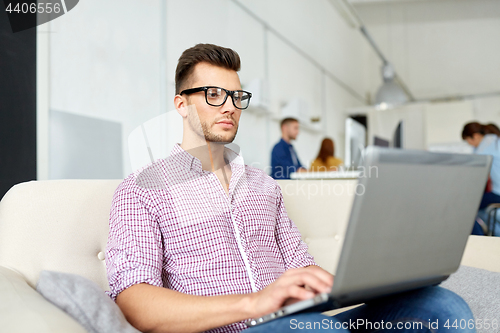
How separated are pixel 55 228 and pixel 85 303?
36cm

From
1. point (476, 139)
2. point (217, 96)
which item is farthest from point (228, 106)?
point (476, 139)

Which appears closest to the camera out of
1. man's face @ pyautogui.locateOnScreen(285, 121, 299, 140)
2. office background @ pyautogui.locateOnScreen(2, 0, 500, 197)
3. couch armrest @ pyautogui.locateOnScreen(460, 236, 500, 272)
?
couch armrest @ pyautogui.locateOnScreen(460, 236, 500, 272)

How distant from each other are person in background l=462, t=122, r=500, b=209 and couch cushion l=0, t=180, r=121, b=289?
3.05m

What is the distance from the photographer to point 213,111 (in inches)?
48.4

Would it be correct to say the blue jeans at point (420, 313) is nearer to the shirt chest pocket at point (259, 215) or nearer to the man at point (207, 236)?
the man at point (207, 236)

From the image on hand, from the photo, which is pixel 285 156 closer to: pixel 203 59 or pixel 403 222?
pixel 203 59

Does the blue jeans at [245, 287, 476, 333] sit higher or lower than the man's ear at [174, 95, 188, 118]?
lower

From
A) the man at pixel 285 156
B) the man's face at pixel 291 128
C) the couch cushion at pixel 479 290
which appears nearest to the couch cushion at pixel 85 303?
the couch cushion at pixel 479 290

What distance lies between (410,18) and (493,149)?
638 cm

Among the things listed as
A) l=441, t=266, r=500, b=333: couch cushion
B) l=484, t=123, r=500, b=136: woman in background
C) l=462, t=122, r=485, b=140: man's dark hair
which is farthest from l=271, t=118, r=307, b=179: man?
l=441, t=266, r=500, b=333: couch cushion

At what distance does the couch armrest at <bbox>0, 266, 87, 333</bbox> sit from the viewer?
721mm

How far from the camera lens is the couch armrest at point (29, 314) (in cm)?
72

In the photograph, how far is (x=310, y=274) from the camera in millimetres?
732

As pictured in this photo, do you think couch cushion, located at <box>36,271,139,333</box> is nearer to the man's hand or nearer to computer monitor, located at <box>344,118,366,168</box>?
the man's hand
